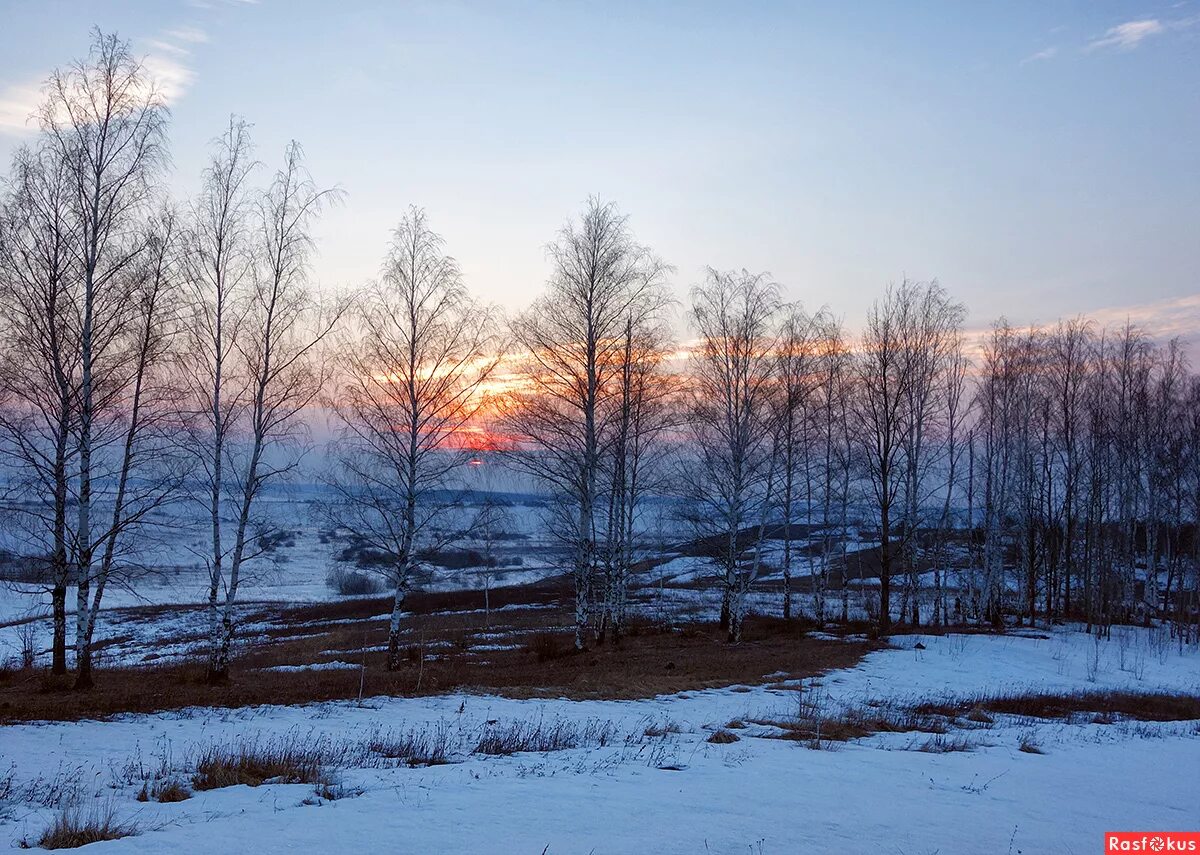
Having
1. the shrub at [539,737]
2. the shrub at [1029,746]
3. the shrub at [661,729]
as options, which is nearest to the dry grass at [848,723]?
the shrub at [1029,746]

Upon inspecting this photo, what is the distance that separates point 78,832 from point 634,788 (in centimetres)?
473

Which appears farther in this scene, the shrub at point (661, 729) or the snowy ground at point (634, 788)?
the shrub at point (661, 729)

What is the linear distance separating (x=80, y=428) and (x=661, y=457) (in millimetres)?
17716

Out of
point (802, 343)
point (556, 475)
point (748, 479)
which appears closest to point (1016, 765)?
point (556, 475)

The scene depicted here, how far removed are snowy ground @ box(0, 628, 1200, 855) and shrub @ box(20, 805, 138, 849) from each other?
8.4 inches

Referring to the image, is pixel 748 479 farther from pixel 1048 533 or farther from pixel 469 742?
pixel 1048 533

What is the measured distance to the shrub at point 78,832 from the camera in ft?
17.9

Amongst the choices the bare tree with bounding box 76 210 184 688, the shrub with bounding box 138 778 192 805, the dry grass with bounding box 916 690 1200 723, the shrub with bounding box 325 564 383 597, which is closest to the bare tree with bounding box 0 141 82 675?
the bare tree with bounding box 76 210 184 688

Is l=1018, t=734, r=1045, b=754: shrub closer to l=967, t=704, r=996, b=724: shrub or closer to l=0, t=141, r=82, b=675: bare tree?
l=967, t=704, r=996, b=724: shrub

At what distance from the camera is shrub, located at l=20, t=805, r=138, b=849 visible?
5453mm

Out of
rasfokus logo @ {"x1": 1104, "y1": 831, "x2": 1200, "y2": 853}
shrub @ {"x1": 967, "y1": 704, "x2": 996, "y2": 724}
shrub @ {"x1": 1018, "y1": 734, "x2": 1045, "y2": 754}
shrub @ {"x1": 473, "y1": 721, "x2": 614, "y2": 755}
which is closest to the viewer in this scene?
rasfokus logo @ {"x1": 1104, "y1": 831, "x2": 1200, "y2": 853}

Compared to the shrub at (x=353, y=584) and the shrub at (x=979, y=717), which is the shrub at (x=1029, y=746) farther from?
the shrub at (x=353, y=584)

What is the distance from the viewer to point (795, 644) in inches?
950

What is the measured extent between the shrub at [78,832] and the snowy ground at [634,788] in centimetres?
21
